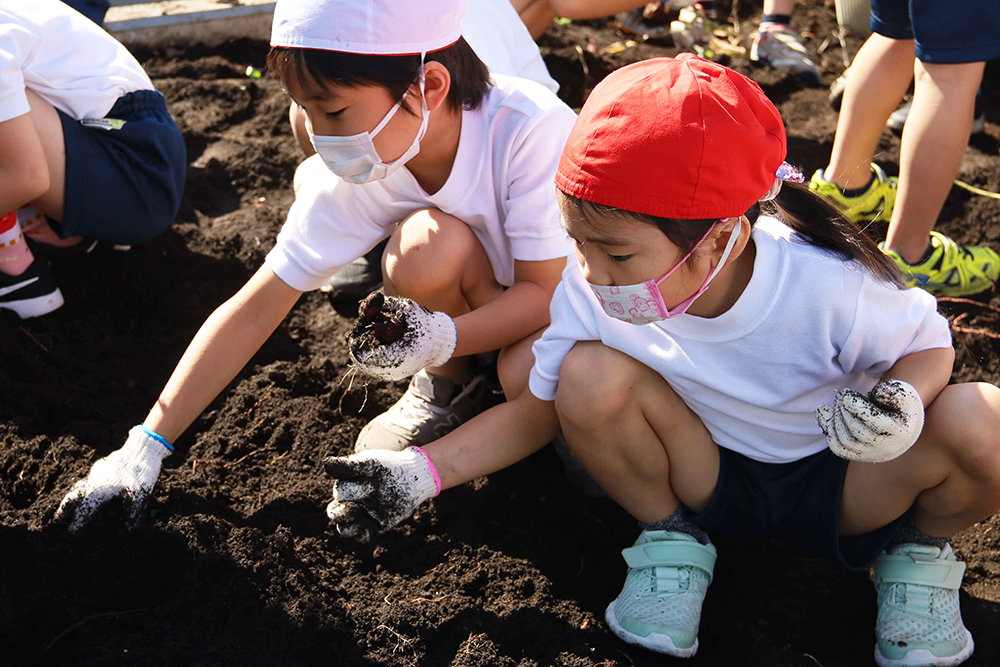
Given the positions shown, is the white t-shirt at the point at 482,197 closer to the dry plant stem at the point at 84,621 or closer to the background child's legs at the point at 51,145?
the dry plant stem at the point at 84,621

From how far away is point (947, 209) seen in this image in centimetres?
271

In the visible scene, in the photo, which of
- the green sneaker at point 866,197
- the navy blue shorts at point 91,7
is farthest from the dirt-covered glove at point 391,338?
the navy blue shorts at point 91,7

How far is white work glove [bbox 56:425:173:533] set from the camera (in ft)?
5.50

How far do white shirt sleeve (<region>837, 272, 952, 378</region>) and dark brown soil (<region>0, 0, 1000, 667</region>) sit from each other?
0.57 m

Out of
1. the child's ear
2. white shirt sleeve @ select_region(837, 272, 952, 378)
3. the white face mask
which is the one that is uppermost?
the child's ear

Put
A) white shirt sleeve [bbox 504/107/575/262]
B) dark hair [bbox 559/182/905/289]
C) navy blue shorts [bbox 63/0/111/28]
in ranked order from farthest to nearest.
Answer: navy blue shorts [bbox 63/0/111/28] < white shirt sleeve [bbox 504/107/575/262] < dark hair [bbox 559/182/905/289]

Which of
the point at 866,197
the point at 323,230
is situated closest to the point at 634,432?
the point at 323,230

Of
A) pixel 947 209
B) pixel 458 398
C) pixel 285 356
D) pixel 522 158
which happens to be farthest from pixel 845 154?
pixel 285 356

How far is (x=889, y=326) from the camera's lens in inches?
53.8

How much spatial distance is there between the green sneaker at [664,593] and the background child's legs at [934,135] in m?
1.17

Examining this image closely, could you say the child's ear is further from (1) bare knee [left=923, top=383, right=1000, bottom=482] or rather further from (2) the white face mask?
(1) bare knee [left=923, top=383, right=1000, bottom=482]

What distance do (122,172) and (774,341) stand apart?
6.15 feet

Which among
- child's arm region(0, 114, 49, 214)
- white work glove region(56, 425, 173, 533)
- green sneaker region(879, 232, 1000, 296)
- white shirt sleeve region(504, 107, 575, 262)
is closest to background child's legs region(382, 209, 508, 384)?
white shirt sleeve region(504, 107, 575, 262)

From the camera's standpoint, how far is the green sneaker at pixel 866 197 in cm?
253
